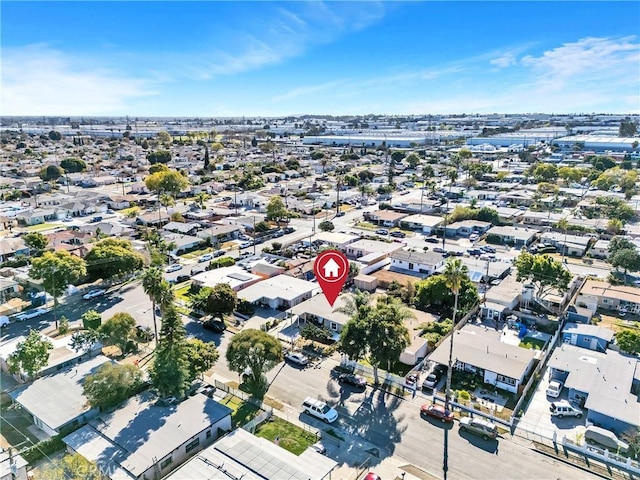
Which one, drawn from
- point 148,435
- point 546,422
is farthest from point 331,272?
point 148,435

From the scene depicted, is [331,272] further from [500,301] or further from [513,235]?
[513,235]

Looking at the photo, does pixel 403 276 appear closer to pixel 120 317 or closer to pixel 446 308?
pixel 446 308

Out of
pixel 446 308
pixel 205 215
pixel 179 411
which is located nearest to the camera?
pixel 179 411

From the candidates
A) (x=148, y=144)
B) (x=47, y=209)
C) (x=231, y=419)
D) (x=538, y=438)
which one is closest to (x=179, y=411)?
(x=231, y=419)

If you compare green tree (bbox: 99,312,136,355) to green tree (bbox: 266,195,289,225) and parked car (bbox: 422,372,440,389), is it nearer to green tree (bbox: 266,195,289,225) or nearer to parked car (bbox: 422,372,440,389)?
parked car (bbox: 422,372,440,389)

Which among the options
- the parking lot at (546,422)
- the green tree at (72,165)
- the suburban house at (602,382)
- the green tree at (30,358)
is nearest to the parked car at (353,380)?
the parking lot at (546,422)
